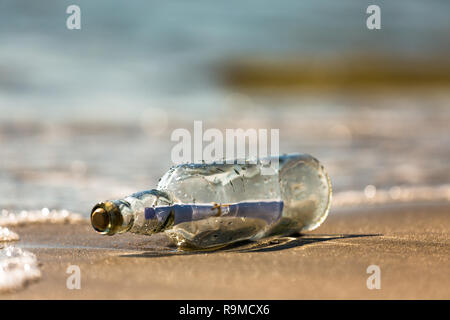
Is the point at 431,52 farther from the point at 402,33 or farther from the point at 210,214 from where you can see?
the point at 210,214

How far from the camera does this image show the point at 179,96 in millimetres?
9656

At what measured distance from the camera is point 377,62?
1529 centimetres

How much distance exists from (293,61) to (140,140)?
376 inches

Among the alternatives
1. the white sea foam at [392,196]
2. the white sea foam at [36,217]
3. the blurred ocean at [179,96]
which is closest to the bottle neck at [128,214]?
the white sea foam at [36,217]

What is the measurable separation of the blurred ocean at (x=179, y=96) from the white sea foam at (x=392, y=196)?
0.14 metres

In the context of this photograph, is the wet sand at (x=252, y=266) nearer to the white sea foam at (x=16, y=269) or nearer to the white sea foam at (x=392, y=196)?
the white sea foam at (x=16, y=269)

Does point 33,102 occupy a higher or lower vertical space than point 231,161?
higher

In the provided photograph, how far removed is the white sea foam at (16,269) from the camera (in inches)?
68.0

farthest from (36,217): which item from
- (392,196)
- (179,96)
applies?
(179,96)

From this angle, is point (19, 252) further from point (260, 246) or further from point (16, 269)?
point (260, 246)

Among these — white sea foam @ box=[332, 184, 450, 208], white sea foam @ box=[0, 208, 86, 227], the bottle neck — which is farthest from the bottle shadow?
white sea foam @ box=[332, 184, 450, 208]

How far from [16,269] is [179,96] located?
7.88 m

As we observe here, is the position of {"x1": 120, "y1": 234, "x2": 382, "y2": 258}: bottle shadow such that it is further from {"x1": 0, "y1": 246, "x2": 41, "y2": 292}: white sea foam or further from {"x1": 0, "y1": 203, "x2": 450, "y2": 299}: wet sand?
{"x1": 0, "y1": 246, "x2": 41, "y2": 292}: white sea foam
